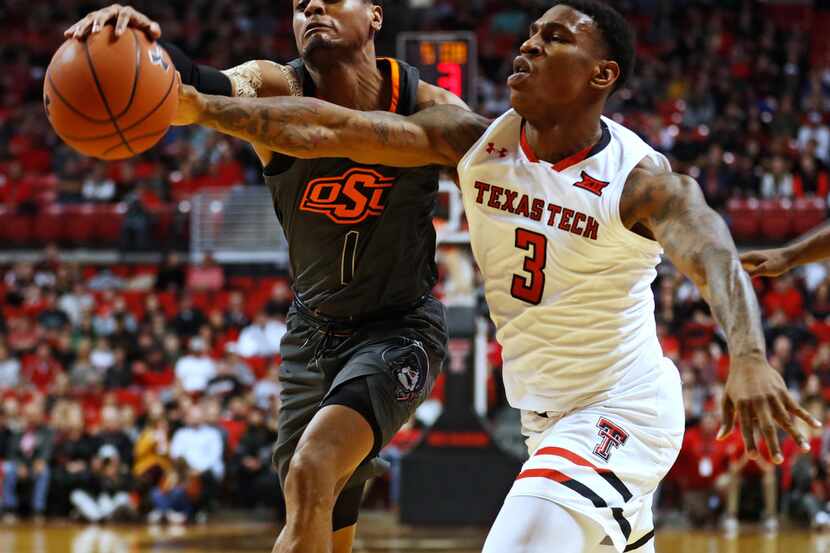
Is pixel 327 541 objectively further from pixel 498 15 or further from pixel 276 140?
pixel 498 15

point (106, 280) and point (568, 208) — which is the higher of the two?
point (568, 208)

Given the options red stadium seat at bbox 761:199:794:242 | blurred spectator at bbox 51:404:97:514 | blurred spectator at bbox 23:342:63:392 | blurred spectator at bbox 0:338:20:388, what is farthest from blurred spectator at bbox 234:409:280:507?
red stadium seat at bbox 761:199:794:242

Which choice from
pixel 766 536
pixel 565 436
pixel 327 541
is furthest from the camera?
pixel 766 536

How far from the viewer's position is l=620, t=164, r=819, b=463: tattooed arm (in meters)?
2.94

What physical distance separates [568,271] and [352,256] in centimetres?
104

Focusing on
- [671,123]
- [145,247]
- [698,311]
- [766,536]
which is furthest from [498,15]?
[766,536]

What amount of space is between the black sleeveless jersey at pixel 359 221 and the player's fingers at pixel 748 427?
2.01 metres

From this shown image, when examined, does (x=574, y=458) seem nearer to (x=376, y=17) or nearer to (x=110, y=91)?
(x=110, y=91)

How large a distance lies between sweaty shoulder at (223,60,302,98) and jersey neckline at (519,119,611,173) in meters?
1.02

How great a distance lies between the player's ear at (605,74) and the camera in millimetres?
4191

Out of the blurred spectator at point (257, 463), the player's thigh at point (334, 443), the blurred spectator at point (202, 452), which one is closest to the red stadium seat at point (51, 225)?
the blurred spectator at point (202, 452)

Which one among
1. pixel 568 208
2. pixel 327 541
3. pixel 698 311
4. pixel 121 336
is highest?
pixel 568 208

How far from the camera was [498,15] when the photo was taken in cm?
2183

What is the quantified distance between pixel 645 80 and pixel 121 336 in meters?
9.44
